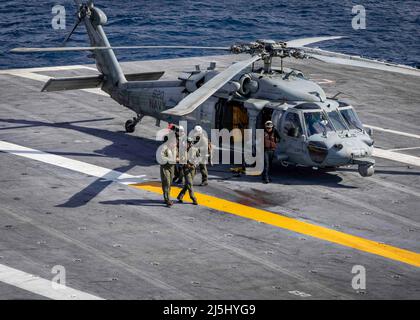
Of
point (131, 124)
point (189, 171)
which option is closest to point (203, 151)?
point (189, 171)

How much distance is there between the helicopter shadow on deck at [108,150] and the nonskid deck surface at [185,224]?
0.20ft

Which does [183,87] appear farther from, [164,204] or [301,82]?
[164,204]

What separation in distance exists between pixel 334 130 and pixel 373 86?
662 inches

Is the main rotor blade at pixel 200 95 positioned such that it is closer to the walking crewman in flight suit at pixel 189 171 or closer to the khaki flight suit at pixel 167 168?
the khaki flight suit at pixel 167 168

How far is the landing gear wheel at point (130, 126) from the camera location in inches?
1311

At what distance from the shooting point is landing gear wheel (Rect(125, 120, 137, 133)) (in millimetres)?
33306

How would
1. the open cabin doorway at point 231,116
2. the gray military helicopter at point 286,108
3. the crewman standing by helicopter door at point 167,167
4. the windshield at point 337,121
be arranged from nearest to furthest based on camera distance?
the crewman standing by helicopter door at point 167,167, the gray military helicopter at point 286,108, the windshield at point 337,121, the open cabin doorway at point 231,116

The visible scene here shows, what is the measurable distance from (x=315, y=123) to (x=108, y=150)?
7.65 meters

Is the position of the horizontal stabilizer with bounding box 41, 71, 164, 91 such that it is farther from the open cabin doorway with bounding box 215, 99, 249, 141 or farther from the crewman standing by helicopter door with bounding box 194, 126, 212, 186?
the crewman standing by helicopter door with bounding box 194, 126, 212, 186

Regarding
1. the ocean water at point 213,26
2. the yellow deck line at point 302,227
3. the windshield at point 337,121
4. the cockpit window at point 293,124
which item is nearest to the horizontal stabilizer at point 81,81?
the yellow deck line at point 302,227

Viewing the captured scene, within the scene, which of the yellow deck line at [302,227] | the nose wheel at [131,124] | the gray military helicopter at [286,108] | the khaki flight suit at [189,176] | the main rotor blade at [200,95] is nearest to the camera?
the yellow deck line at [302,227]

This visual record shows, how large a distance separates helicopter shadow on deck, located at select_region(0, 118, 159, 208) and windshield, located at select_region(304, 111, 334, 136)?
17.9 feet

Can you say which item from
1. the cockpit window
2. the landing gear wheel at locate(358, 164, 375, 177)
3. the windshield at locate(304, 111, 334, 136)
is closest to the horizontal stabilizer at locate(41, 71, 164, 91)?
the cockpit window

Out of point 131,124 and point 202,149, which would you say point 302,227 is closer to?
point 202,149
